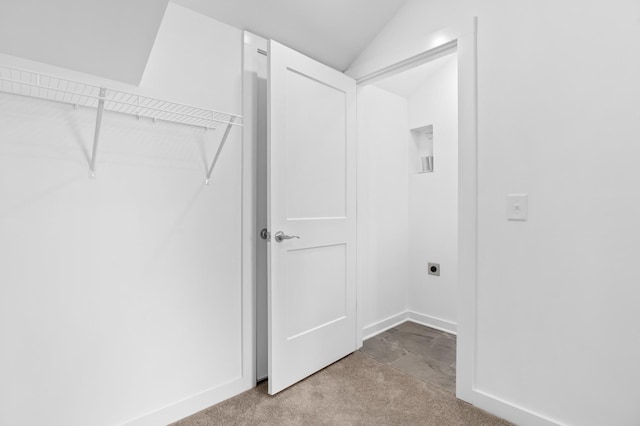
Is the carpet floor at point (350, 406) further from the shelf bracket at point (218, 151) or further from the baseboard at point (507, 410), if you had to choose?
the shelf bracket at point (218, 151)

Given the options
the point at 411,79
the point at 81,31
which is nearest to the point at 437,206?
the point at 411,79

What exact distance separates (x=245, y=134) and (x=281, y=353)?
1312mm

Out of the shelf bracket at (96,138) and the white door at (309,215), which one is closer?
the shelf bracket at (96,138)

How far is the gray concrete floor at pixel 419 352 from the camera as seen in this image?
216 centimetres

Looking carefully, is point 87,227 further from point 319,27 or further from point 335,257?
point 319,27

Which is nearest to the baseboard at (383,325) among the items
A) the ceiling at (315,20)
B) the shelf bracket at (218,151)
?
the shelf bracket at (218,151)

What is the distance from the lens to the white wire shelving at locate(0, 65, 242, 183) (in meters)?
1.24

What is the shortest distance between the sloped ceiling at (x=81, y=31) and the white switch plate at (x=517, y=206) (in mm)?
1732

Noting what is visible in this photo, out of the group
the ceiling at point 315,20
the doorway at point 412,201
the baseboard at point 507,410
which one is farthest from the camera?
the doorway at point 412,201

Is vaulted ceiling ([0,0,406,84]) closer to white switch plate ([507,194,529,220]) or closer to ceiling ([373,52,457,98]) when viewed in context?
ceiling ([373,52,457,98])

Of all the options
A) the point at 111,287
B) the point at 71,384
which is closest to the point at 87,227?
the point at 111,287

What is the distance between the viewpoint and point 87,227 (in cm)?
144

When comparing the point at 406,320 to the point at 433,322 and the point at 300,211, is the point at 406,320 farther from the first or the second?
the point at 300,211

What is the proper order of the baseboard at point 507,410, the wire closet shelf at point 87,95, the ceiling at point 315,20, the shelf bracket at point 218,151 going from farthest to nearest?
the ceiling at point 315,20
the shelf bracket at point 218,151
the baseboard at point 507,410
the wire closet shelf at point 87,95
